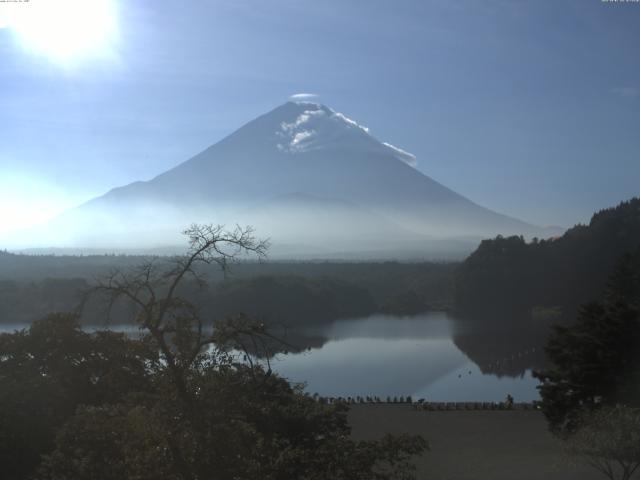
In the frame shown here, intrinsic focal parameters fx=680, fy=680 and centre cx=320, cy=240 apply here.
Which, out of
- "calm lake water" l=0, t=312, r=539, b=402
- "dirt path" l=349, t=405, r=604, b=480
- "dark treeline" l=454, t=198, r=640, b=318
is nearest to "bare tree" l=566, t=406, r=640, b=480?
"dirt path" l=349, t=405, r=604, b=480

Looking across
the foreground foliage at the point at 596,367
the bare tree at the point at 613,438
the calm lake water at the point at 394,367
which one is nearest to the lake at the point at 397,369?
the calm lake water at the point at 394,367

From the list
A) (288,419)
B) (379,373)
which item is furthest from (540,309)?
(288,419)

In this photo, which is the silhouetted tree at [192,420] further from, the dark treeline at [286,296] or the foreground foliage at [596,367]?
the dark treeline at [286,296]

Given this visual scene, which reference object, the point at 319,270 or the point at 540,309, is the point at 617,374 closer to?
the point at 540,309

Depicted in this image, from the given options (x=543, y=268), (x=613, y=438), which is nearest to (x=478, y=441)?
(x=613, y=438)

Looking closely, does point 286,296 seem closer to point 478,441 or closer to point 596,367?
point 478,441
